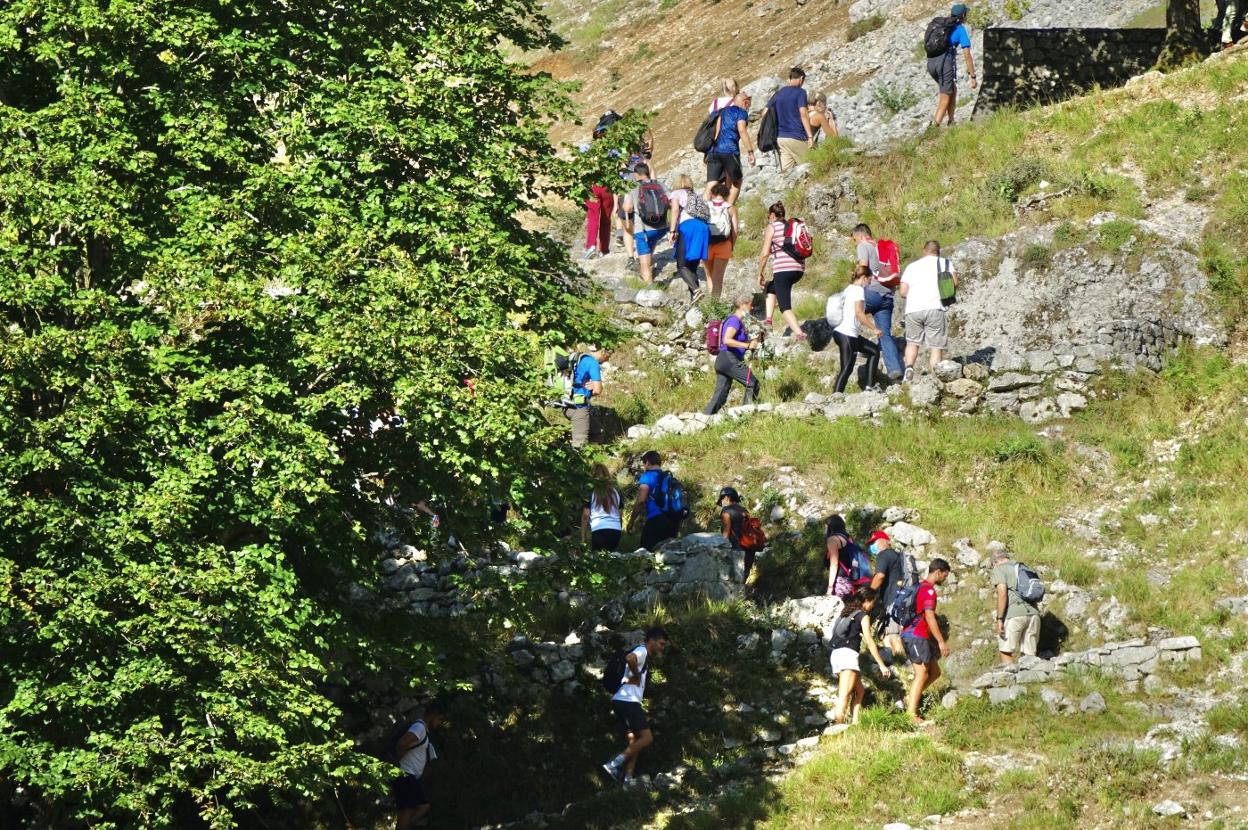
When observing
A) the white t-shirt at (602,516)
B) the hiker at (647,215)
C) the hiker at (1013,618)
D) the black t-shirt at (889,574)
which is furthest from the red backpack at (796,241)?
the hiker at (1013,618)

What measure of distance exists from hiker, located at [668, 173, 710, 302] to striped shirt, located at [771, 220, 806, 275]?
1541 mm

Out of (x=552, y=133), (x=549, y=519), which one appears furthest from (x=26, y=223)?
(x=552, y=133)

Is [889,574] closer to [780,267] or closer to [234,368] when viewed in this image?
[780,267]

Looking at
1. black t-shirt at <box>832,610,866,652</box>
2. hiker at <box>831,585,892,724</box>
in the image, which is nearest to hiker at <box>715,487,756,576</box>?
hiker at <box>831,585,892,724</box>

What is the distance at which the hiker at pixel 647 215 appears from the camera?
2384 cm

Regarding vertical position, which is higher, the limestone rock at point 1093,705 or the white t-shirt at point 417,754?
the white t-shirt at point 417,754

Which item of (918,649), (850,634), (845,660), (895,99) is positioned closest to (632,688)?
(845,660)

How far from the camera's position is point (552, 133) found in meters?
41.3

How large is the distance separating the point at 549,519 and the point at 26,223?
4962mm

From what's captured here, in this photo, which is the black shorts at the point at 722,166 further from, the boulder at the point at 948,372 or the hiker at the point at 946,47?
the boulder at the point at 948,372

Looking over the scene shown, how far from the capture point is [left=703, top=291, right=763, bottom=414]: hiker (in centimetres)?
1970

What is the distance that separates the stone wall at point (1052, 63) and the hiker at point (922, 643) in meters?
12.3

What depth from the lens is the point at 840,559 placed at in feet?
52.9

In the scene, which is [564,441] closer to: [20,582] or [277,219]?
[277,219]
